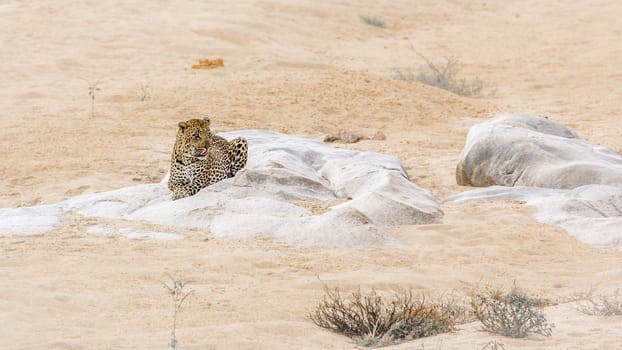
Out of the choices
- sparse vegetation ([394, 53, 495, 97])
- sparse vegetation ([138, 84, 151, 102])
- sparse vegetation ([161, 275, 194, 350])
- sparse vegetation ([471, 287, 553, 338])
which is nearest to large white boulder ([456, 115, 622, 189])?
sparse vegetation ([471, 287, 553, 338])

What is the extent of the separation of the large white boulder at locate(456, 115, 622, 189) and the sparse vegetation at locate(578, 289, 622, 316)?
151 inches

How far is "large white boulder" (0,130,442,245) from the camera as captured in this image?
8.15 meters

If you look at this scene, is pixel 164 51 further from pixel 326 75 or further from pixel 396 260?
pixel 396 260

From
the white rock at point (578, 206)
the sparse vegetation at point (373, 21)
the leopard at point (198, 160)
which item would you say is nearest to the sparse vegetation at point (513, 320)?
the white rock at point (578, 206)

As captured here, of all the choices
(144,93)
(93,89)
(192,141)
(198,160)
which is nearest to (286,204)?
(198,160)

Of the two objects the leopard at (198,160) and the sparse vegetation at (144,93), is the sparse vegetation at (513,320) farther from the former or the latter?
the sparse vegetation at (144,93)

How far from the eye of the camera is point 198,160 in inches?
369

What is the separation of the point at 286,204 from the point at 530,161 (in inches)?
123

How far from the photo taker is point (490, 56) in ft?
69.9

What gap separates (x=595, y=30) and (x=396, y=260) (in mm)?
17147

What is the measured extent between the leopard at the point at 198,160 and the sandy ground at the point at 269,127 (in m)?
0.97

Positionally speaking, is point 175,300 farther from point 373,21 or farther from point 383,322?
point 373,21

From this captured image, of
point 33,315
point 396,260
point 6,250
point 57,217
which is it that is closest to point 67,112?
point 57,217

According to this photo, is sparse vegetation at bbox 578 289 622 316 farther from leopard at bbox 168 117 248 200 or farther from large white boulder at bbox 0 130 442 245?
leopard at bbox 168 117 248 200
